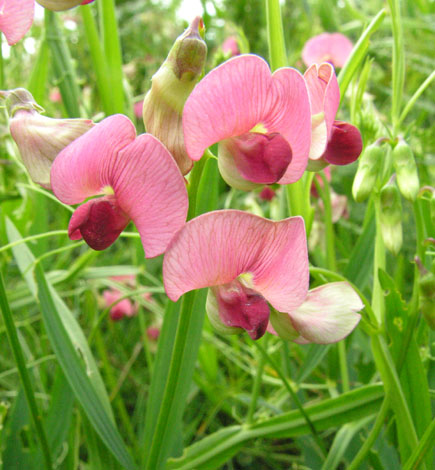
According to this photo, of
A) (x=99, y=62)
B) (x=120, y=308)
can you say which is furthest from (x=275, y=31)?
(x=120, y=308)

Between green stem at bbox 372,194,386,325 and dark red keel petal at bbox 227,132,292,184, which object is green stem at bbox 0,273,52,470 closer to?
dark red keel petal at bbox 227,132,292,184

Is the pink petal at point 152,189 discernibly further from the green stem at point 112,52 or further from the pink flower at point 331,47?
the pink flower at point 331,47

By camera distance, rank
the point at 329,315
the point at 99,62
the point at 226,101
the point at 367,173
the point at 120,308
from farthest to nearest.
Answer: the point at 120,308, the point at 99,62, the point at 367,173, the point at 329,315, the point at 226,101

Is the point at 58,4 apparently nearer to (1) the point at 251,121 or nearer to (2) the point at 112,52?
(1) the point at 251,121

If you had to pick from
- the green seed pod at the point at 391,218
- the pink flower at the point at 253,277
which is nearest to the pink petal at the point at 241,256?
the pink flower at the point at 253,277

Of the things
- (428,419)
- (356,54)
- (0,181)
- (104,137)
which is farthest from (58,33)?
(428,419)

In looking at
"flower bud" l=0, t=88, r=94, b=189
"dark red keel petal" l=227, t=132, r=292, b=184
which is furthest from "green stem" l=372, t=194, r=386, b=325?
"flower bud" l=0, t=88, r=94, b=189

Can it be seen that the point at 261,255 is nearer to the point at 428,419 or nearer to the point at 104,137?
the point at 104,137
